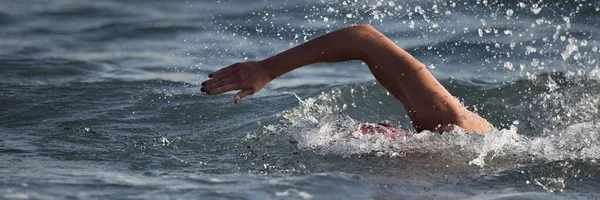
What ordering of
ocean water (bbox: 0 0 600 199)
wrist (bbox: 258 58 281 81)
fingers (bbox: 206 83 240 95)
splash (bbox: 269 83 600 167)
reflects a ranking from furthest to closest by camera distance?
splash (bbox: 269 83 600 167) → wrist (bbox: 258 58 281 81) → fingers (bbox: 206 83 240 95) → ocean water (bbox: 0 0 600 199)

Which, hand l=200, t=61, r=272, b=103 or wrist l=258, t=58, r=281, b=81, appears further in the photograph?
wrist l=258, t=58, r=281, b=81

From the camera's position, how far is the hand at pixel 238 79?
4.36 metres

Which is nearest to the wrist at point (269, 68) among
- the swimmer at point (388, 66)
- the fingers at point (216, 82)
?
the swimmer at point (388, 66)

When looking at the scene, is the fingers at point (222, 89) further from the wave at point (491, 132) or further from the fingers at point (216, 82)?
the wave at point (491, 132)

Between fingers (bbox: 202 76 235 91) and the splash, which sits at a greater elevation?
fingers (bbox: 202 76 235 91)

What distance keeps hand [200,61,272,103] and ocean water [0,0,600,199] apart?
0.38 meters

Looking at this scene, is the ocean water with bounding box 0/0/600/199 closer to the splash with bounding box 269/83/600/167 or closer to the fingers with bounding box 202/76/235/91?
the splash with bounding box 269/83/600/167

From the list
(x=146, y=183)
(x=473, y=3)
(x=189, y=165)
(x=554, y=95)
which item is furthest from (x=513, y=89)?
(x=146, y=183)

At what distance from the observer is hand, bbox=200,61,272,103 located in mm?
4355

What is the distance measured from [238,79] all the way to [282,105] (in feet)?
7.63

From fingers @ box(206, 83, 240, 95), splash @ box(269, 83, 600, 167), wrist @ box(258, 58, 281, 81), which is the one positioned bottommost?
splash @ box(269, 83, 600, 167)

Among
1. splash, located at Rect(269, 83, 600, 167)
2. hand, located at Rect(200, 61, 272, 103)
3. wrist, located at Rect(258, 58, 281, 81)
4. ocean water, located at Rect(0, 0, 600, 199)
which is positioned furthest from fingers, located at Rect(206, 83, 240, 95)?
splash, located at Rect(269, 83, 600, 167)

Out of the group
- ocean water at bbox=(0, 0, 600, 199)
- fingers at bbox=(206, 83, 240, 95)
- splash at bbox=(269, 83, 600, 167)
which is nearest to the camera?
ocean water at bbox=(0, 0, 600, 199)

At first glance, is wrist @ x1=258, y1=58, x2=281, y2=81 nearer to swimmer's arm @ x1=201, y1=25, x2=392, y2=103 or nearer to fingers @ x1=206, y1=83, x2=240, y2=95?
swimmer's arm @ x1=201, y1=25, x2=392, y2=103
